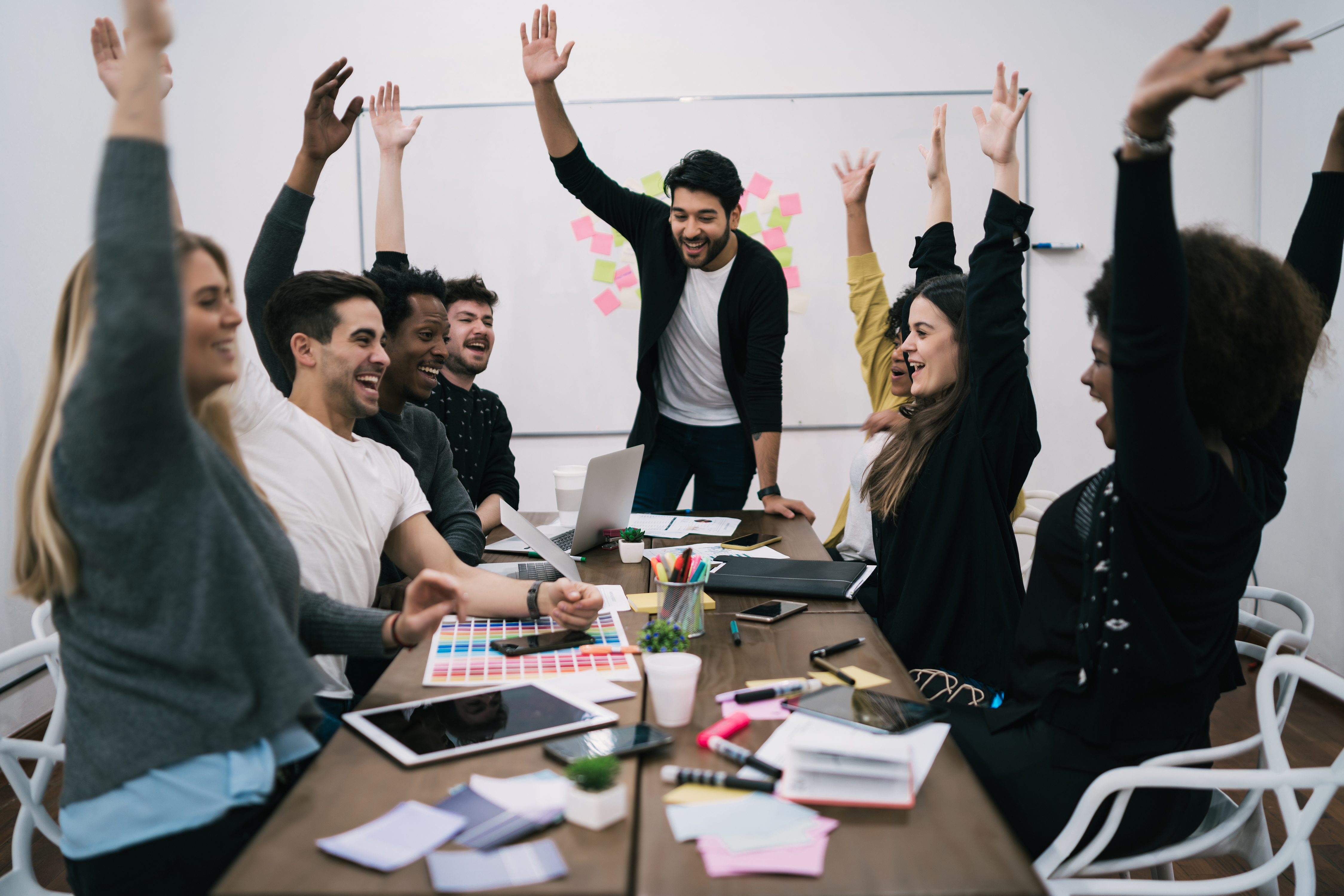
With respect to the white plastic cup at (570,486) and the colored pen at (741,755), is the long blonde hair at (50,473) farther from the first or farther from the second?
the white plastic cup at (570,486)

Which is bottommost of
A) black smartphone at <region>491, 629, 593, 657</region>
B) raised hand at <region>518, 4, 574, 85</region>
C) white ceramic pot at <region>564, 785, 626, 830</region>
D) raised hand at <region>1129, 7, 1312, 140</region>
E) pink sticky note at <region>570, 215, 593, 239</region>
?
black smartphone at <region>491, 629, 593, 657</region>

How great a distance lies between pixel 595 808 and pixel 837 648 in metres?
0.66

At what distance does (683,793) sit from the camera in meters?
1.00

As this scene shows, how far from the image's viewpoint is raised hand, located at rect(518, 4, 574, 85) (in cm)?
282

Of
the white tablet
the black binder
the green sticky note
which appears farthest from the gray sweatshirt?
the green sticky note

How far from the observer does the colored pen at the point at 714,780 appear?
39.8 inches

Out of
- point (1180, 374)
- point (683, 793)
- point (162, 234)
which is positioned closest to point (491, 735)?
point (683, 793)

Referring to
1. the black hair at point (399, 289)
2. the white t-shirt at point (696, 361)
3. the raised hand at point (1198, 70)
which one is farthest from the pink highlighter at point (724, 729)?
the white t-shirt at point (696, 361)

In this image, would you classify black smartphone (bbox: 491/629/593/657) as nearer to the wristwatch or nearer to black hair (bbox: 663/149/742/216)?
the wristwatch

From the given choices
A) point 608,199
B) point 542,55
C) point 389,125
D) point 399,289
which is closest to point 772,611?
point 399,289

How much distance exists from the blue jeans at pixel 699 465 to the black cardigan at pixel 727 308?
56 millimetres

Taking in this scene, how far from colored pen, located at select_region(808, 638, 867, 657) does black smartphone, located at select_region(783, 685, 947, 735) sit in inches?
5.4

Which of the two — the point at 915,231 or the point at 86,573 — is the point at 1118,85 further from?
the point at 86,573

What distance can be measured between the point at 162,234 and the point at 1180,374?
114 centimetres
